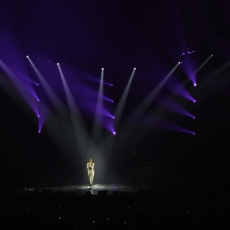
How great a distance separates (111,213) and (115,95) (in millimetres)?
12214

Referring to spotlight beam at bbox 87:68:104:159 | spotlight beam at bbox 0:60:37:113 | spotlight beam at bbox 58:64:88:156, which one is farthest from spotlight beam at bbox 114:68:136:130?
spotlight beam at bbox 0:60:37:113

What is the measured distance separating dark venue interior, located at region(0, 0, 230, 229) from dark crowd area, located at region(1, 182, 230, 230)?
2.24 m

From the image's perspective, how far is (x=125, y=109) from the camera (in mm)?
19359

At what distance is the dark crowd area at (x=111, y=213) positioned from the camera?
6.41 metres

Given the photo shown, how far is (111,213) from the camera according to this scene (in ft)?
22.9

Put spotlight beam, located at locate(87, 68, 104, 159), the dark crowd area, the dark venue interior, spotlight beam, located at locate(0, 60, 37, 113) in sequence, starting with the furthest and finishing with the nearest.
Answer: spotlight beam, located at locate(87, 68, 104, 159) → spotlight beam, located at locate(0, 60, 37, 113) → the dark venue interior → the dark crowd area

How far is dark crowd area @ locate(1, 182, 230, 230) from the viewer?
6414 millimetres

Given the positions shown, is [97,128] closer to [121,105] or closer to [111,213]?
[121,105]

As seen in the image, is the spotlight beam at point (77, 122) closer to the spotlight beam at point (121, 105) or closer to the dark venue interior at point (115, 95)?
the dark venue interior at point (115, 95)

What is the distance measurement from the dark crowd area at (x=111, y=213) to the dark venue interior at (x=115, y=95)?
2237 mm

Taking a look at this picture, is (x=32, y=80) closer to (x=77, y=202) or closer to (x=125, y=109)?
(x=125, y=109)

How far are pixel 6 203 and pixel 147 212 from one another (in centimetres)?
283

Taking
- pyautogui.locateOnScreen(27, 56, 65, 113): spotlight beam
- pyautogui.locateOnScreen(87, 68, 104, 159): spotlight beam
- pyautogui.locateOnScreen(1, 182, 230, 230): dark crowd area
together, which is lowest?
pyautogui.locateOnScreen(1, 182, 230, 230): dark crowd area

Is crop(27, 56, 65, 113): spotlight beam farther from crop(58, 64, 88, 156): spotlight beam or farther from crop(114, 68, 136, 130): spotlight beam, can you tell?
crop(114, 68, 136, 130): spotlight beam
